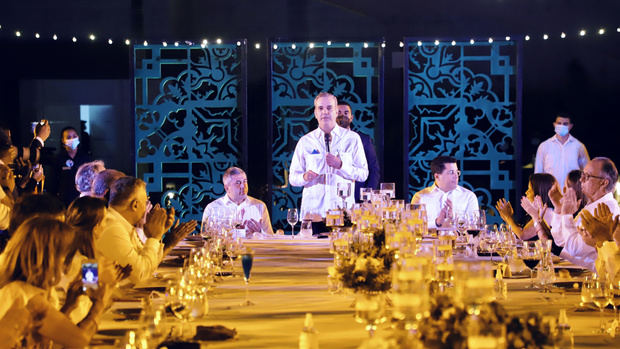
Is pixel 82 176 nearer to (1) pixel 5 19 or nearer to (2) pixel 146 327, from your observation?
(2) pixel 146 327

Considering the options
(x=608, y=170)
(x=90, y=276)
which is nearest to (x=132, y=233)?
(x=90, y=276)

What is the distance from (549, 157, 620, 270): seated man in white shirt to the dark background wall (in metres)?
3.80

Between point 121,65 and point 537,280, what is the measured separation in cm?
693

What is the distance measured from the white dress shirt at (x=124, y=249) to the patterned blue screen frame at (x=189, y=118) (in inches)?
178

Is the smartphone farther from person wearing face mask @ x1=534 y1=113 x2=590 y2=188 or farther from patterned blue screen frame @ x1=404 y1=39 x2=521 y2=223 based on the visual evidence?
person wearing face mask @ x1=534 y1=113 x2=590 y2=188

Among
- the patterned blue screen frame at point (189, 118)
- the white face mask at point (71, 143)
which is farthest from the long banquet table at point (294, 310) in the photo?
the patterned blue screen frame at point (189, 118)

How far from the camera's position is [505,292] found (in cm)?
307

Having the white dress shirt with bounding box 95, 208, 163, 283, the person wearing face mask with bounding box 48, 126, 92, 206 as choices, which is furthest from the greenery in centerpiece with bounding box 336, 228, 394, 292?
the person wearing face mask with bounding box 48, 126, 92, 206

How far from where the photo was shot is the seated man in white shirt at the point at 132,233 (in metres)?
3.62

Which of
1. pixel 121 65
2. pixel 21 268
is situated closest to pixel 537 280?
pixel 21 268

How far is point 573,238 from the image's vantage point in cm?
452

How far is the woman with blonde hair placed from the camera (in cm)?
241

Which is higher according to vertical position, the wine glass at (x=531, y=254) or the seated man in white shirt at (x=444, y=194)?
the seated man in white shirt at (x=444, y=194)

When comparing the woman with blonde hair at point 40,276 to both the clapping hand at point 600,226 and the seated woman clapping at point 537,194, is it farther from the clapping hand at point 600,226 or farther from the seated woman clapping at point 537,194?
the seated woman clapping at point 537,194
